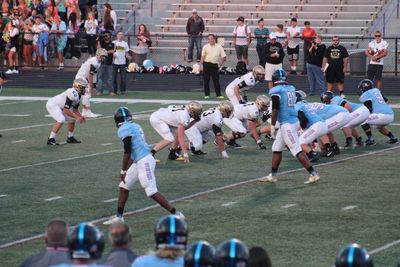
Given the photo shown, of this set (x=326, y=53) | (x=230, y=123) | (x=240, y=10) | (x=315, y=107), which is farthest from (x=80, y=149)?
(x=240, y=10)

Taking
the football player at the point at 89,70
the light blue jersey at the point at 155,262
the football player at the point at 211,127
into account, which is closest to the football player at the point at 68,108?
the football player at the point at 211,127

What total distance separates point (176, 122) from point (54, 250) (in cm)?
1051

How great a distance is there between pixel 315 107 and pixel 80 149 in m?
4.24

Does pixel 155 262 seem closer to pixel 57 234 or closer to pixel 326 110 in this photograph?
pixel 57 234

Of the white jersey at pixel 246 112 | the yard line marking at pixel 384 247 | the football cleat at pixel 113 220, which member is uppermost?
the white jersey at pixel 246 112

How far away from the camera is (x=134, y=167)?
13641 mm

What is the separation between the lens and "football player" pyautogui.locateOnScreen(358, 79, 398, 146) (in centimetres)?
2039

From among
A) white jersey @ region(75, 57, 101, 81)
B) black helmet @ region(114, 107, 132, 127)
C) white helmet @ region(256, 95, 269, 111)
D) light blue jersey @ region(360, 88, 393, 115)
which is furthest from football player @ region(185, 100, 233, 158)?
white jersey @ region(75, 57, 101, 81)

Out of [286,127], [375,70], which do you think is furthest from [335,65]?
[286,127]

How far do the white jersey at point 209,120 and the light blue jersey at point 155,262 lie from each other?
1159 cm

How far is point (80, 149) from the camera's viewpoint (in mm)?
20281

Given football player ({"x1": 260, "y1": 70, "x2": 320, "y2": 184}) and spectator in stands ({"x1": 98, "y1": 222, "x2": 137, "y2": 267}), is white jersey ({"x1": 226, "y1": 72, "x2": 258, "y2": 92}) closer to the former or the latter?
football player ({"x1": 260, "y1": 70, "x2": 320, "y2": 184})

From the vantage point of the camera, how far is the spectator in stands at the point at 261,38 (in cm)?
3378

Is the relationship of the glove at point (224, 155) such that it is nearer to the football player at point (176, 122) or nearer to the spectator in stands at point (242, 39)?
the football player at point (176, 122)
